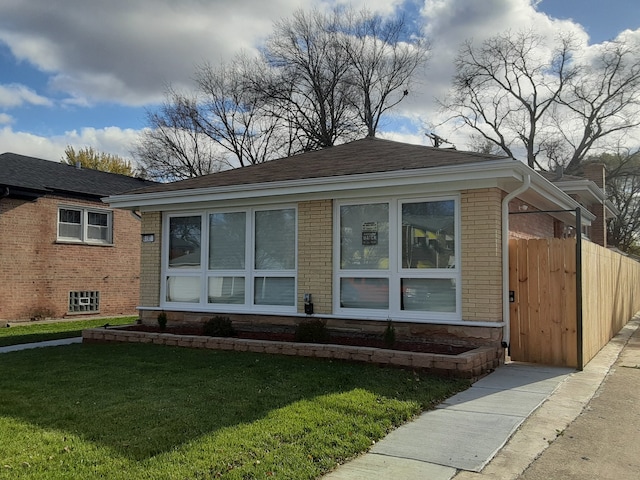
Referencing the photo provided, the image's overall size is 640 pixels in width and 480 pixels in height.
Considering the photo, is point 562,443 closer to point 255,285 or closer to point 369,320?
point 369,320

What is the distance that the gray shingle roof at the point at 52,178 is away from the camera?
1573 cm

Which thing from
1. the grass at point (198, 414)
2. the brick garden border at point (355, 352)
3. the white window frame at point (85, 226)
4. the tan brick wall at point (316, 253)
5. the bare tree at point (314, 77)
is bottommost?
the grass at point (198, 414)

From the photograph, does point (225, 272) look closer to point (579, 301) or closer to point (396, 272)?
point (396, 272)

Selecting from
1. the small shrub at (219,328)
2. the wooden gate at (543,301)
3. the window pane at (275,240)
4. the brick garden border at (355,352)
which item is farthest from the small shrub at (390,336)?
the small shrub at (219,328)

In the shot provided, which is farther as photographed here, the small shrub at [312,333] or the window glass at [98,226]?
the window glass at [98,226]

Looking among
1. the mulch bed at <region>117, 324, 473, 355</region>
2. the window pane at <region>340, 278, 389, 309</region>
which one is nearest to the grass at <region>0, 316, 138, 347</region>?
the mulch bed at <region>117, 324, 473, 355</region>

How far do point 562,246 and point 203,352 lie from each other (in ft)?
19.4

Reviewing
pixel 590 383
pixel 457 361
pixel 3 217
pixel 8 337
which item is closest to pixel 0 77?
pixel 3 217

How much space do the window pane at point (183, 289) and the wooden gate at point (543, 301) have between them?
241 inches

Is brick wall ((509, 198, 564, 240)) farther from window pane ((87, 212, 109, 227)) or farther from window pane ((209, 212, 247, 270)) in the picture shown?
window pane ((87, 212, 109, 227))

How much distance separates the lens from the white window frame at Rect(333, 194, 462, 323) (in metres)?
8.32

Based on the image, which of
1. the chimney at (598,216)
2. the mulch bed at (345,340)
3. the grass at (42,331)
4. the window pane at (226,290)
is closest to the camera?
the mulch bed at (345,340)

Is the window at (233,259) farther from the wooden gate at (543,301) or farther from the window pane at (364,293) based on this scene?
the wooden gate at (543,301)

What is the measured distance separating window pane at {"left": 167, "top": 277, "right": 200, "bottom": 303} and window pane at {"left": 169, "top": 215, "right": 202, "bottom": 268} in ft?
0.96
